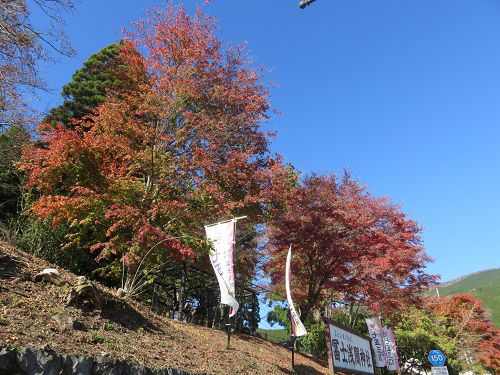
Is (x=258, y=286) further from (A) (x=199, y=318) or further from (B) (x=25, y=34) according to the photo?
(B) (x=25, y=34)

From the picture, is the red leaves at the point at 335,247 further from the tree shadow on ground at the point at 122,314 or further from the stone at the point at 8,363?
the stone at the point at 8,363

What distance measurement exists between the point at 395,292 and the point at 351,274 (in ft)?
11.9

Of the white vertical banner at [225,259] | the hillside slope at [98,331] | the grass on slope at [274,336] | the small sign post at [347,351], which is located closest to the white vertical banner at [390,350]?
the small sign post at [347,351]

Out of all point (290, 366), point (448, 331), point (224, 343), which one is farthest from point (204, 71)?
point (448, 331)

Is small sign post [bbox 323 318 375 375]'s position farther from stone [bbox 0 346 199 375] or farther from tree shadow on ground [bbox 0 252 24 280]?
tree shadow on ground [bbox 0 252 24 280]

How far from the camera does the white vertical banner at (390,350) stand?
51.7 feet

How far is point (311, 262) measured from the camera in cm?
1348

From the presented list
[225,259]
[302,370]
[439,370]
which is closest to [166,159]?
[225,259]

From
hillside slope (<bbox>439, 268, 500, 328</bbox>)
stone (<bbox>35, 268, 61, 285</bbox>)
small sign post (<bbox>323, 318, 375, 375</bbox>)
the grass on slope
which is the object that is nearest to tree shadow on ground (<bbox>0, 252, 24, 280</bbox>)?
stone (<bbox>35, 268, 61, 285</bbox>)

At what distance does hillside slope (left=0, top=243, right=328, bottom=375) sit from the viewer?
16.5ft

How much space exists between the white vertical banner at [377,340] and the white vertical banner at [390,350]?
29 centimetres

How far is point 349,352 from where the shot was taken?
11.1m

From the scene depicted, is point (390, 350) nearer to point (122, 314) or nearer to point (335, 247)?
point (335, 247)

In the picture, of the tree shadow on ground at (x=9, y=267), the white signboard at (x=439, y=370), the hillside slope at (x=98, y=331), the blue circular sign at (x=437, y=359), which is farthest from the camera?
the blue circular sign at (x=437, y=359)
